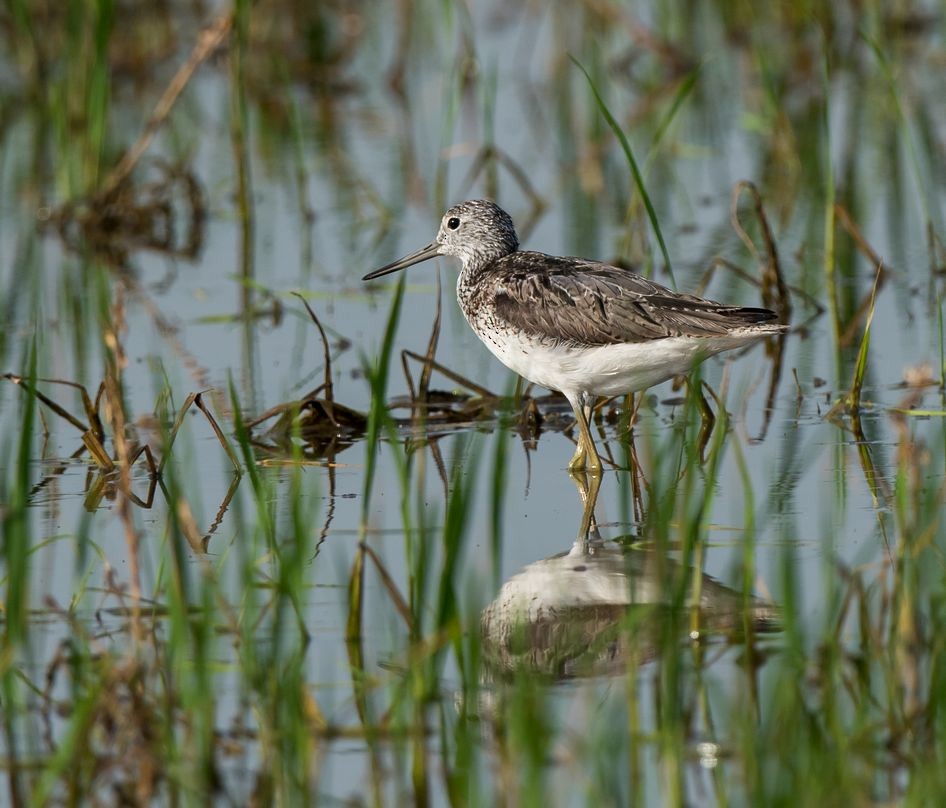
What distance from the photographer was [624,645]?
535 centimetres

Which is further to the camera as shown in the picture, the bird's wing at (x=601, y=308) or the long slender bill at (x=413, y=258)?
the long slender bill at (x=413, y=258)

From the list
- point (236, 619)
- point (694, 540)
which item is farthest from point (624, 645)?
point (236, 619)

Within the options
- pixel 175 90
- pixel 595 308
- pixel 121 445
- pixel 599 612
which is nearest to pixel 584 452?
pixel 595 308

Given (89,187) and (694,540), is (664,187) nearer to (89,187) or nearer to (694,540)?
(89,187)

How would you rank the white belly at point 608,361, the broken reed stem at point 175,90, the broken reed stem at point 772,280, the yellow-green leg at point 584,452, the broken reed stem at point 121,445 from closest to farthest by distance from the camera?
the broken reed stem at point 121,445
the white belly at point 608,361
the yellow-green leg at point 584,452
the broken reed stem at point 772,280
the broken reed stem at point 175,90

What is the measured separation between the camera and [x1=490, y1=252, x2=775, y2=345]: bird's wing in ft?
23.5

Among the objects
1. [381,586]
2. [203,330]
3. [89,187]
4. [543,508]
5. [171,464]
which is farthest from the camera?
[89,187]

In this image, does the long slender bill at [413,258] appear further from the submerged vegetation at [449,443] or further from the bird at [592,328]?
the bird at [592,328]

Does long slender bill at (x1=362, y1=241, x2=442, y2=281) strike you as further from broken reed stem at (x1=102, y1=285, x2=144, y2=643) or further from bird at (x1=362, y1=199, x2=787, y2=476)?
broken reed stem at (x1=102, y1=285, x2=144, y2=643)

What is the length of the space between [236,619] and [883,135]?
9.61m

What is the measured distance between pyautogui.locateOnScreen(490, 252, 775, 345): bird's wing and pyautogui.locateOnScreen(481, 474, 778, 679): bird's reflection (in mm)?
1093

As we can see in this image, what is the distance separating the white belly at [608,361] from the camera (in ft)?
23.3

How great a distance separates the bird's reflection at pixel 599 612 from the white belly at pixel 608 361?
0.96 meters

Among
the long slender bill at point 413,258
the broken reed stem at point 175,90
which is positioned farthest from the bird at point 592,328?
the broken reed stem at point 175,90
